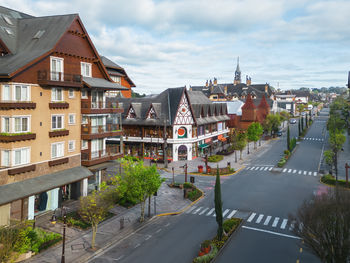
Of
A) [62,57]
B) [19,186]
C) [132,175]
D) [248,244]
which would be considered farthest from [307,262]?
[62,57]

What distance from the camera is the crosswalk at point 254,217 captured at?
29520mm

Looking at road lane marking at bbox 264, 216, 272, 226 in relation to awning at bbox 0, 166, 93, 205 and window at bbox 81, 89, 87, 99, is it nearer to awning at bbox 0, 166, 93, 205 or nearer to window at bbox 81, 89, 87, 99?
awning at bbox 0, 166, 93, 205

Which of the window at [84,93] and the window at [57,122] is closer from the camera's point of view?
the window at [57,122]

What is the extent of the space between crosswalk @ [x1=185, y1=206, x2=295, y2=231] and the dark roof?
23670 millimetres

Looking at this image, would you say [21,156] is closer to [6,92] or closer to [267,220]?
[6,92]

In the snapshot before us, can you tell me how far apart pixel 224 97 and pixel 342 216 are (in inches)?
5464

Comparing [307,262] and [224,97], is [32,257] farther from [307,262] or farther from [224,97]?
[224,97]

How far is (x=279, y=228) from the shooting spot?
94.6 ft

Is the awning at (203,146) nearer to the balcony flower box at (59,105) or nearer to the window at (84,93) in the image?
the window at (84,93)

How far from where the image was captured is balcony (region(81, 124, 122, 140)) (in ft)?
120

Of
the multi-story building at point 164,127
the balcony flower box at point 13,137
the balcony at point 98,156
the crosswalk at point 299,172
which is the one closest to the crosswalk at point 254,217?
the balcony at point 98,156

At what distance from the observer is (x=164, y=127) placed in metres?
57.4

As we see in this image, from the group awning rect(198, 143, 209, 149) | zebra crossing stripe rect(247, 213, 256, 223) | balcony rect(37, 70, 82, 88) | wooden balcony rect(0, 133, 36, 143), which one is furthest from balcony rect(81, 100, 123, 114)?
awning rect(198, 143, 209, 149)

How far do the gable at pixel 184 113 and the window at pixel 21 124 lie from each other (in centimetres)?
3420
